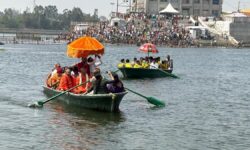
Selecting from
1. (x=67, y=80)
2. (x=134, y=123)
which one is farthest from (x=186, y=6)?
(x=134, y=123)

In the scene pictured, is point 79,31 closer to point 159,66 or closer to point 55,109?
point 159,66

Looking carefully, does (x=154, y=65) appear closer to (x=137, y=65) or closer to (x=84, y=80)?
(x=137, y=65)

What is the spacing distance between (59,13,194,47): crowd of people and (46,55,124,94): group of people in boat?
93105 millimetres

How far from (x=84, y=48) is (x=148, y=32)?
9497cm

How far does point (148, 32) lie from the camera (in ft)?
427

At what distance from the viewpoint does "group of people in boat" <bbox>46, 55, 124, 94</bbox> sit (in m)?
30.5

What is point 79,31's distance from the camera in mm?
144375

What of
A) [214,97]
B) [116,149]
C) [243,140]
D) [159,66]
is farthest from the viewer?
[159,66]

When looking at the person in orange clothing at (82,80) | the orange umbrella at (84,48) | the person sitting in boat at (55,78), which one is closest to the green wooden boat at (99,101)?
the person in orange clothing at (82,80)

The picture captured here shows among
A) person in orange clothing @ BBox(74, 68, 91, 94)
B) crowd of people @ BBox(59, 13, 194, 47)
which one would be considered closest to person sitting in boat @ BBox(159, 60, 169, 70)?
person in orange clothing @ BBox(74, 68, 91, 94)

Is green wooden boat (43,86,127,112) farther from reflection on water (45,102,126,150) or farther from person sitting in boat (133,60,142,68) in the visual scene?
person sitting in boat (133,60,142,68)

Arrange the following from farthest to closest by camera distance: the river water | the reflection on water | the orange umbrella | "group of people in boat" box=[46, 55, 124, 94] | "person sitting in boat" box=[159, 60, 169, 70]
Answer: "person sitting in boat" box=[159, 60, 169, 70], the orange umbrella, "group of people in boat" box=[46, 55, 124, 94], the river water, the reflection on water

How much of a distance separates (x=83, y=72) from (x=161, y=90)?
11521mm

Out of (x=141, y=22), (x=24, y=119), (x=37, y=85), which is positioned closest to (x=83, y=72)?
(x=24, y=119)
